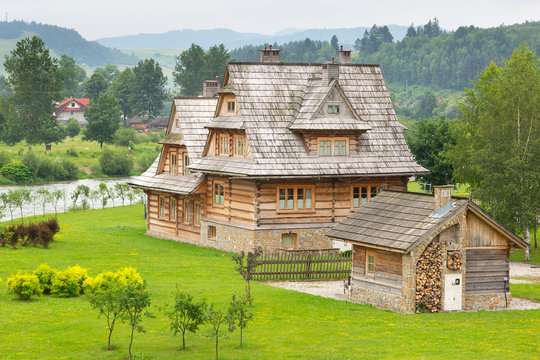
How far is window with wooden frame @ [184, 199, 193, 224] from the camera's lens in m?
52.1

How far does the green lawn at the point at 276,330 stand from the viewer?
25516 mm

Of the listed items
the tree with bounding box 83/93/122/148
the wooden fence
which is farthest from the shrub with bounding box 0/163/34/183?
the wooden fence

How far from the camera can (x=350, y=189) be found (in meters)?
48.3

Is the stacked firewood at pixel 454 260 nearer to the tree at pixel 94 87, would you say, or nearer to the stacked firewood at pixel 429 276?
the stacked firewood at pixel 429 276

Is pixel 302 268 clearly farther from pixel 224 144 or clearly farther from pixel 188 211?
pixel 188 211

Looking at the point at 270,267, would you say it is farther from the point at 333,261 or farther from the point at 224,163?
the point at 224,163

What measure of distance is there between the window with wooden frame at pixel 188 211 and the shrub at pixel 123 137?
3267 inches

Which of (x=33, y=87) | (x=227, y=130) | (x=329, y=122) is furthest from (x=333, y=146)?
(x=33, y=87)

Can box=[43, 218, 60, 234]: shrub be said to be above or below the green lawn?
above

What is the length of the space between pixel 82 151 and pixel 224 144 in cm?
8079

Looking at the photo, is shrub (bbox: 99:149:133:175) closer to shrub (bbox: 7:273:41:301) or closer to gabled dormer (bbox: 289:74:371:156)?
gabled dormer (bbox: 289:74:371:156)

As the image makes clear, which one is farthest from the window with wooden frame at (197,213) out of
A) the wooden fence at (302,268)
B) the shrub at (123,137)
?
the shrub at (123,137)

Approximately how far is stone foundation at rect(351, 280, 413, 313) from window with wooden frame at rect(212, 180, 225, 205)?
15.9 metres

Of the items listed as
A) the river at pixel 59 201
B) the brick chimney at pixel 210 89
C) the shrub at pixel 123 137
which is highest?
the brick chimney at pixel 210 89
